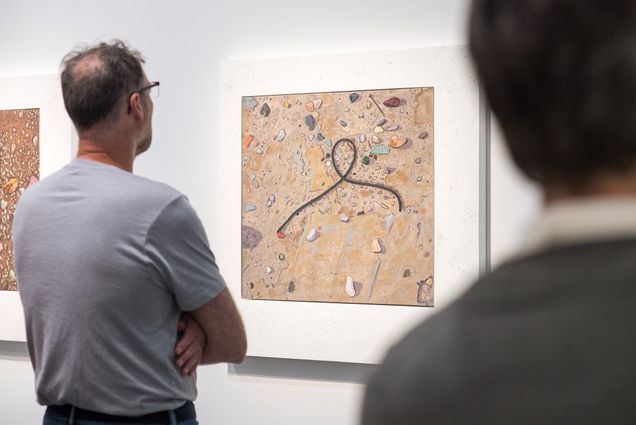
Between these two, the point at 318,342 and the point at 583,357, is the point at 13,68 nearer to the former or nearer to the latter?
the point at 318,342

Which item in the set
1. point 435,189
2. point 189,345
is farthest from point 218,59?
point 189,345

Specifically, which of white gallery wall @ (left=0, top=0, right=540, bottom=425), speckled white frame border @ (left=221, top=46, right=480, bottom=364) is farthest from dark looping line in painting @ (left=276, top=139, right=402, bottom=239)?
white gallery wall @ (left=0, top=0, right=540, bottom=425)

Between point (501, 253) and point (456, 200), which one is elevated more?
point (456, 200)

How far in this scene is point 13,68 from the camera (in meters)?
3.22

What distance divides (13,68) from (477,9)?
2968 millimetres

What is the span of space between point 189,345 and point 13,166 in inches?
64.2

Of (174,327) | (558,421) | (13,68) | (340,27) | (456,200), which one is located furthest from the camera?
(13,68)

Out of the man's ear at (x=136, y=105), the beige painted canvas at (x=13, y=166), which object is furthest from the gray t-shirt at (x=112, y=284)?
the beige painted canvas at (x=13, y=166)

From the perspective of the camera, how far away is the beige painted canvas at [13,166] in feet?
10.2

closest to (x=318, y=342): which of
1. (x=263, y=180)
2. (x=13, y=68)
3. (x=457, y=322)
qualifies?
(x=263, y=180)

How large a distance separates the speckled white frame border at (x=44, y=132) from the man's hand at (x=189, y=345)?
1435 mm

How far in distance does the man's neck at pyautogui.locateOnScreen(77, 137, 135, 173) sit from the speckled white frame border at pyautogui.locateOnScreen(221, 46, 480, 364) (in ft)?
3.03

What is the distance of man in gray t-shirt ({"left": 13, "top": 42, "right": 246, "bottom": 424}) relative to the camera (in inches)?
67.5

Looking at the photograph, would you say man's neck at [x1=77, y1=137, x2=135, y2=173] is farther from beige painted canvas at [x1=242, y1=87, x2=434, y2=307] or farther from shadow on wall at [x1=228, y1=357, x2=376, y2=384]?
shadow on wall at [x1=228, y1=357, x2=376, y2=384]
